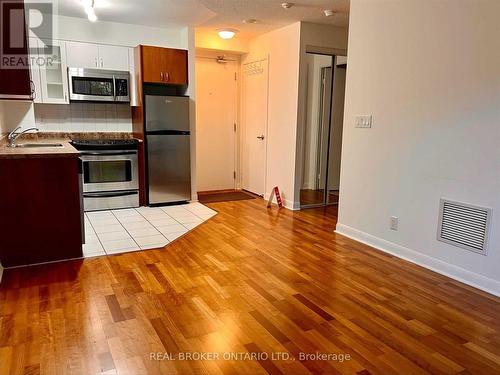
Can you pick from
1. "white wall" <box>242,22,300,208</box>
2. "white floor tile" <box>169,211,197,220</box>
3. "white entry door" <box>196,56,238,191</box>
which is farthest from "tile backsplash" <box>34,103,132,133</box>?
"white wall" <box>242,22,300,208</box>

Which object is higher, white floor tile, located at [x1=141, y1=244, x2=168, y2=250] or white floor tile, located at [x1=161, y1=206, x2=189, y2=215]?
white floor tile, located at [x1=161, y1=206, x2=189, y2=215]

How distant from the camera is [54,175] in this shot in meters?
3.09

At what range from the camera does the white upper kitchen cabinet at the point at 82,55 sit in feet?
15.4

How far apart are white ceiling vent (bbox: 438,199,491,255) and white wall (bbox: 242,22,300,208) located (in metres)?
2.37

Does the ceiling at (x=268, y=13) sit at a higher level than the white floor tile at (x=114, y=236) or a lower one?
higher

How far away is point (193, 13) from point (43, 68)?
6.43ft

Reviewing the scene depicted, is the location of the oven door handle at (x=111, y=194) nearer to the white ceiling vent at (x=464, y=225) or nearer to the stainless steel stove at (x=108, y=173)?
the stainless steel stove at (x=108, y=173)

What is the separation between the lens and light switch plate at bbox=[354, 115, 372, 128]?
11.9 ft

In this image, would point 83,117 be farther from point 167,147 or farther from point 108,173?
point 167,147

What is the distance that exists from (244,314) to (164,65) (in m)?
3.69

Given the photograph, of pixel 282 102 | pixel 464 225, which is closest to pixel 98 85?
pixel 282 102

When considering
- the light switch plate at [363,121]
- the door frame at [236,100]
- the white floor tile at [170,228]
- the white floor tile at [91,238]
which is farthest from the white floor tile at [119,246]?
the door frame at [236,100]

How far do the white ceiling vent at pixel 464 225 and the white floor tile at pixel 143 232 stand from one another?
109 inches

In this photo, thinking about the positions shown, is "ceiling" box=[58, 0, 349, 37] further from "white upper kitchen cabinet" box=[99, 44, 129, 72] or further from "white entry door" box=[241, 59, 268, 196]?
"white entry door" box=[241, 59, 268, 196]
